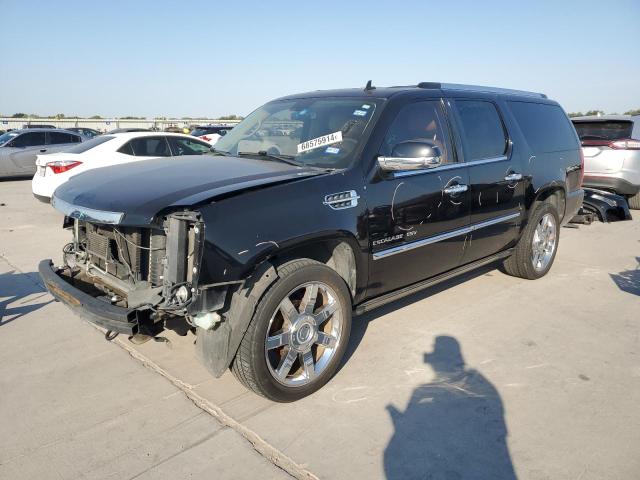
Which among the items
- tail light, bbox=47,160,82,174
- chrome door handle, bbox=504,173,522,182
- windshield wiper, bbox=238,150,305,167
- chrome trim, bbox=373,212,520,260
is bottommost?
tail light, bbox=47,160,82,174

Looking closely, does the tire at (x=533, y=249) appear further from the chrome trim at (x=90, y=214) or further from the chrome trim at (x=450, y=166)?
the chrome trim at (x=90, y=214)

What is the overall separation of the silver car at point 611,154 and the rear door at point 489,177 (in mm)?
5572

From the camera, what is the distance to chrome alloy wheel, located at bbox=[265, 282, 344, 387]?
3.03 m

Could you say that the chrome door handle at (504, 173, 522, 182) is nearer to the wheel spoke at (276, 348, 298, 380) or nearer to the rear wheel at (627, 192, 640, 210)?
the wheel spoke at (276, 348, 298, 380)

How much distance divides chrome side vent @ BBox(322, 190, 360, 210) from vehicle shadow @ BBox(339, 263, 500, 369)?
3.92ft

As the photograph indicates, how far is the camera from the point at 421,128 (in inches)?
155

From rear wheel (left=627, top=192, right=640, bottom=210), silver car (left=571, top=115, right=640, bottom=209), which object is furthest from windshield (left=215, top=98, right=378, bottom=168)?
rear wheel (left=627, top=192, right=640, bottom=210)

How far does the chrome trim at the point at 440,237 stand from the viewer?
353 centimetres

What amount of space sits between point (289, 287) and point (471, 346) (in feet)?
5.87

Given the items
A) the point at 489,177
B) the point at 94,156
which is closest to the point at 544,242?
the point at 489,177

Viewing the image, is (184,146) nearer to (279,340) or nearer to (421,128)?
(421,128)

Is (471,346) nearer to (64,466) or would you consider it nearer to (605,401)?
(605,401)

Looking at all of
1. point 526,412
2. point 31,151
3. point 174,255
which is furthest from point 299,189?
point 31,151

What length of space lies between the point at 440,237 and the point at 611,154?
704 cm
